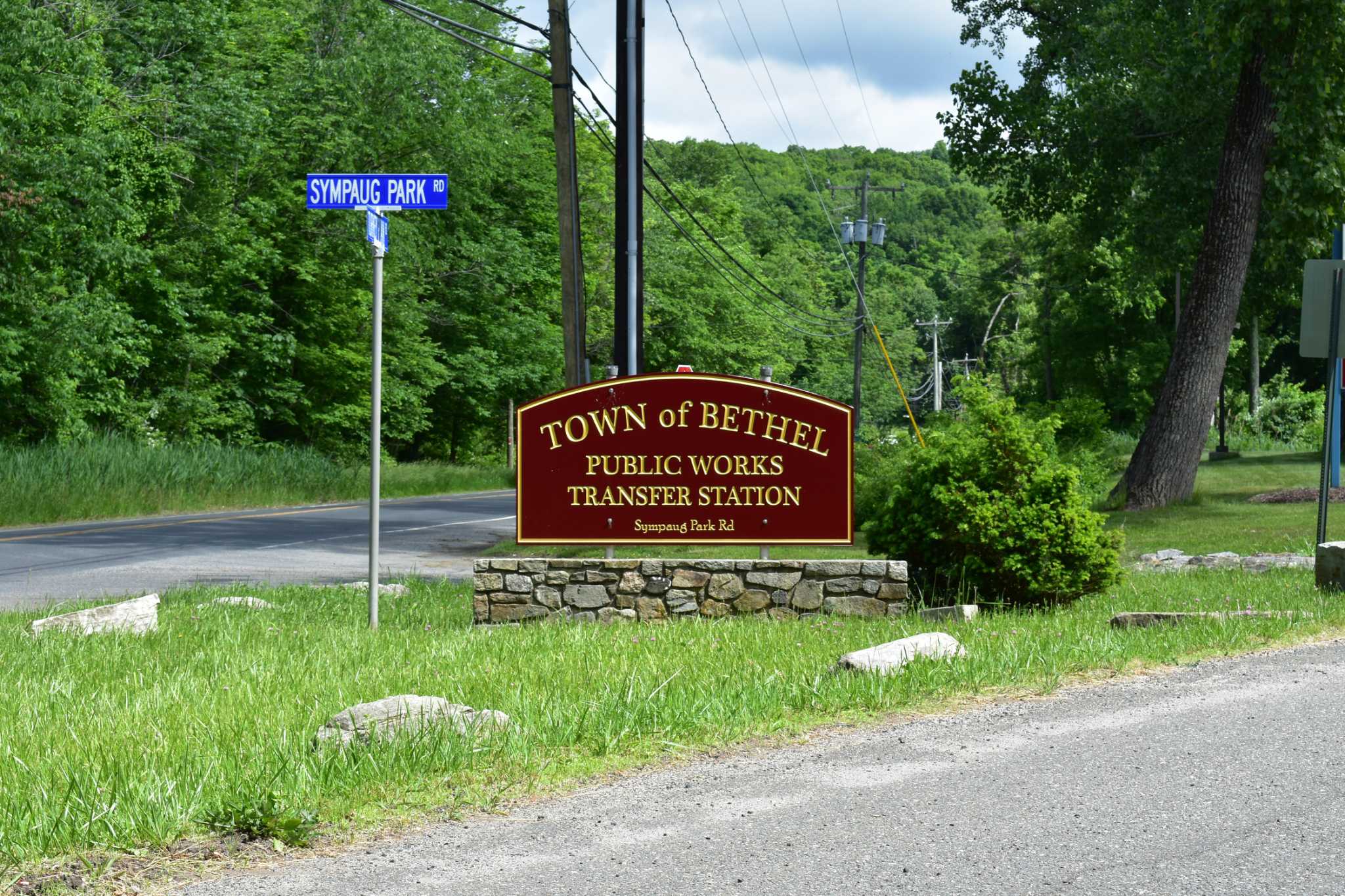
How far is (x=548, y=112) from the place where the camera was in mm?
51438

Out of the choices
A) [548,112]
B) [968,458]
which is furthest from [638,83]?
[548,112]

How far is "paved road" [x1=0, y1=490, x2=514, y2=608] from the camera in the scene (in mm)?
14258

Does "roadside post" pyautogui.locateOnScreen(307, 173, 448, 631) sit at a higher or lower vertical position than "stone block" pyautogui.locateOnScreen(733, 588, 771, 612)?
higher

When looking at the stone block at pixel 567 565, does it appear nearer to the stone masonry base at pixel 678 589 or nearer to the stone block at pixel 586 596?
the stone masonry base at pixel 678 589

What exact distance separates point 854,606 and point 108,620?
5.81 metres

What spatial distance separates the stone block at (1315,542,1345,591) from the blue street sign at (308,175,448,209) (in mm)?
8157

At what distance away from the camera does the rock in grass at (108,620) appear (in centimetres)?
975

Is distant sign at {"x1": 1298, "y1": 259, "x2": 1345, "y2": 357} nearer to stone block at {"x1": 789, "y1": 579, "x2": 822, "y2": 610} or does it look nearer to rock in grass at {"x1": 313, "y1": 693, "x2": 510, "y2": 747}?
stone block at {"x1": 789, "y1": 579, "x2": 822, "y2": 610}

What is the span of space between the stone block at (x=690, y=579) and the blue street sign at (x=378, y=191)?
3519mm

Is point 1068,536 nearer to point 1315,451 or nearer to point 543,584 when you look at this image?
point 543,584

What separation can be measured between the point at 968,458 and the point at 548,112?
1694 inches

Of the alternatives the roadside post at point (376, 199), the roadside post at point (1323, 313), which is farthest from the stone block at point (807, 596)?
the roadside post at point (1323, 313)

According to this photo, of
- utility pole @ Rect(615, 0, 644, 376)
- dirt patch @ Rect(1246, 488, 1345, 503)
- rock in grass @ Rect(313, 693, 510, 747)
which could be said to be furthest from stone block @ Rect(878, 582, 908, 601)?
dirt patch @ Rect(1246, 488, 1345, 503)

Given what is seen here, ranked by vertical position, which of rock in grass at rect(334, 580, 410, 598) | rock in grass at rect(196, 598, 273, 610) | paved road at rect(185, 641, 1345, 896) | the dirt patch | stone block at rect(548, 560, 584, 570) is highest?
the dirt patch
